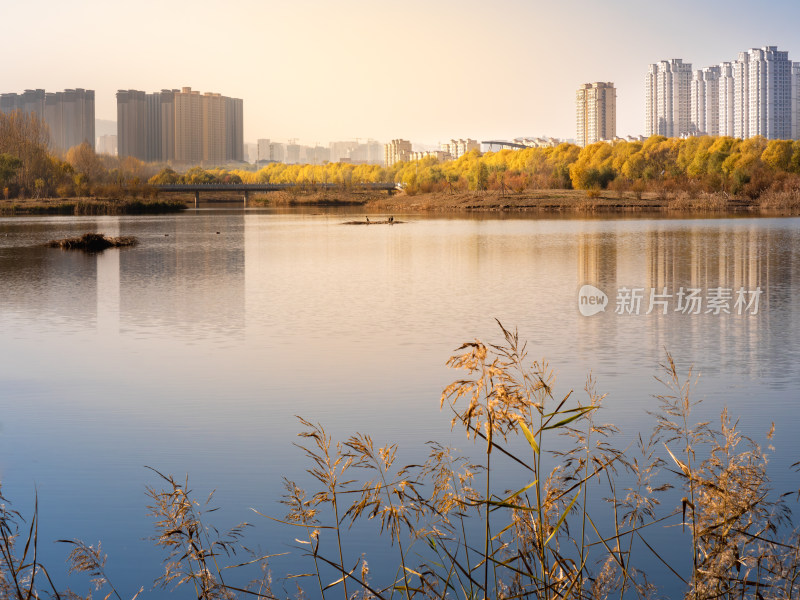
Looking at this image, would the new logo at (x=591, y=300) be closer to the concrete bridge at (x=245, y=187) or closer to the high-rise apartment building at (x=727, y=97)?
the concrete bridge at (x=245, y=187)

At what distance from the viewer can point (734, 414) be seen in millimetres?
8328

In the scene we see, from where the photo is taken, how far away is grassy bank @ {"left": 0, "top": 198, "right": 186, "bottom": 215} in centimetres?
7156

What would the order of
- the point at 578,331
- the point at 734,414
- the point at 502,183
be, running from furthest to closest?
the point at 502,183
the point at 578,331
the point at 734,414

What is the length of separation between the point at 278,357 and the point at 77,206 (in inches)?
2557

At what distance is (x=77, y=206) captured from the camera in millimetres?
71625

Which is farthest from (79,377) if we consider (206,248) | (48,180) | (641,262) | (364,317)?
(48,180)

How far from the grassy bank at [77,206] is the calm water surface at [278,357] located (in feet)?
159

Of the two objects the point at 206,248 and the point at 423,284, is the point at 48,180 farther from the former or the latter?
the point at 423,284

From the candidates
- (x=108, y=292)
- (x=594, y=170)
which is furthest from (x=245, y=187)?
(x=108, y=292)

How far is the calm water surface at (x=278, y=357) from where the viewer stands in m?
6.83

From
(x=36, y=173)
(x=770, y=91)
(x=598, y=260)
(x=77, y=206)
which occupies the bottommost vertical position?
(x=598, y=260)

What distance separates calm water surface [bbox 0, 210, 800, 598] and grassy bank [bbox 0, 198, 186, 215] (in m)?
48.5

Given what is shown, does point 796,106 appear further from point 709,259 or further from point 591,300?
point 591,300

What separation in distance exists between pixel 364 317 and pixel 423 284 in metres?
5.39
